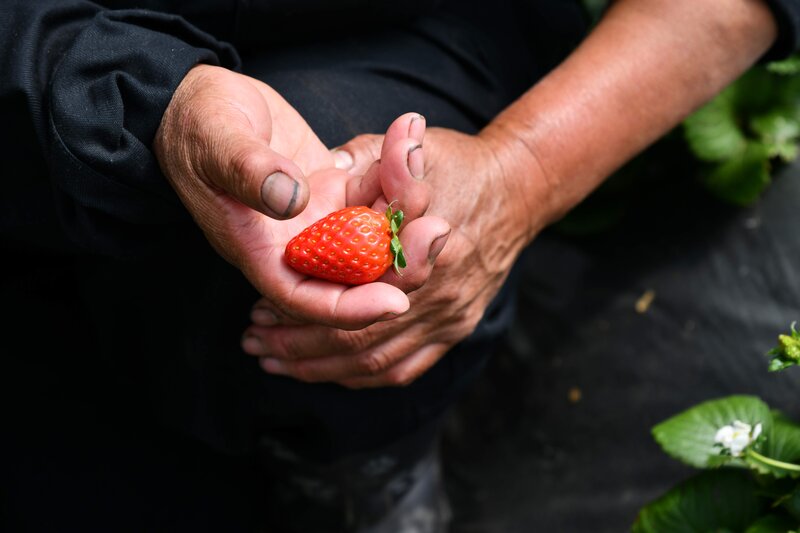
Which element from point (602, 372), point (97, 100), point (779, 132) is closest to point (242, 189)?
point (97, 100)

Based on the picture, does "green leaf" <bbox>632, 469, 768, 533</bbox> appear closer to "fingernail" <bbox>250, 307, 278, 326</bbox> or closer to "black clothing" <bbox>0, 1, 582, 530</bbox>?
"black clothing" <bbox>0, 1, 582, 530</bbox>

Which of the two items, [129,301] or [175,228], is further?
[129,301]

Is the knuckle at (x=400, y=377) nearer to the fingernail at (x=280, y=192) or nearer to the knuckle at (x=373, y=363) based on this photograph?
the knuckle at (x=373, y=363)

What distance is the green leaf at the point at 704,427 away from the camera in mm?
1021

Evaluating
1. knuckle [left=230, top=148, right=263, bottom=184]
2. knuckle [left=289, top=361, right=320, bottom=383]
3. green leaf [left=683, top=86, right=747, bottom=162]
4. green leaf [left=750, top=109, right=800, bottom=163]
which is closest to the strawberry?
knuckle [left=230, top=148, right=263, bottom=184]

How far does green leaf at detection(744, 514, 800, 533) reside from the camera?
0.93m

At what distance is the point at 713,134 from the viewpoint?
1.58m

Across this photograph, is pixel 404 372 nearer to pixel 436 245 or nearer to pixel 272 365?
pixel 272 365

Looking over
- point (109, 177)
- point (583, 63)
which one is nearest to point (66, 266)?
point (109, 177)

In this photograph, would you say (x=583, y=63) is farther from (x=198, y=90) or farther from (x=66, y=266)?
(x=66, y=266)

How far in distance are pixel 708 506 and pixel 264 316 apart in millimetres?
616

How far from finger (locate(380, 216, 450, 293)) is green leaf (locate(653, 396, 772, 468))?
40 cm

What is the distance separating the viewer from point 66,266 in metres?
1.29

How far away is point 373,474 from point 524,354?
435 mm
